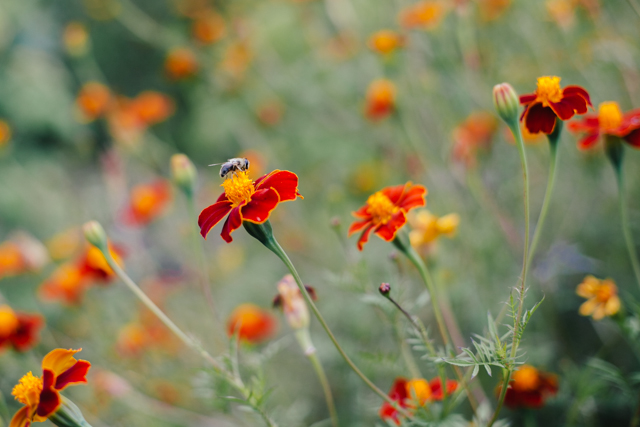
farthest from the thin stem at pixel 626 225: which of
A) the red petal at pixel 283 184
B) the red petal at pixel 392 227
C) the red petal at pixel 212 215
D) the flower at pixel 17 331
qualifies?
the flower at pixel 17 331

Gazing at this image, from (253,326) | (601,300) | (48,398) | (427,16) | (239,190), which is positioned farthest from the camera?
(427,16)

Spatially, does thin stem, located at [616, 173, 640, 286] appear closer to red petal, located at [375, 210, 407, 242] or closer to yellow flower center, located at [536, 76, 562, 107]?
yellow flower center, located at [536, 76, 562, 107]

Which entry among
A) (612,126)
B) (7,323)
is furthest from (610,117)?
(7,323)

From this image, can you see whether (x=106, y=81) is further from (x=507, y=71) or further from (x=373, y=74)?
(x=507, y=71)

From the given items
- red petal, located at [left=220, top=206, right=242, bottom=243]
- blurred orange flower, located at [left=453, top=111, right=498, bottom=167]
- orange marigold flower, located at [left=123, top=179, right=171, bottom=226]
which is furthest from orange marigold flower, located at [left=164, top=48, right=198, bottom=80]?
red petal, located at [left=220, top=206, right=242, bottom=243]

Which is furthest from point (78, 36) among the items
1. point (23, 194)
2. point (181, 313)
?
point (23, 194)

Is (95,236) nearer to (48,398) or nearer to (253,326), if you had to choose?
(48,398)
